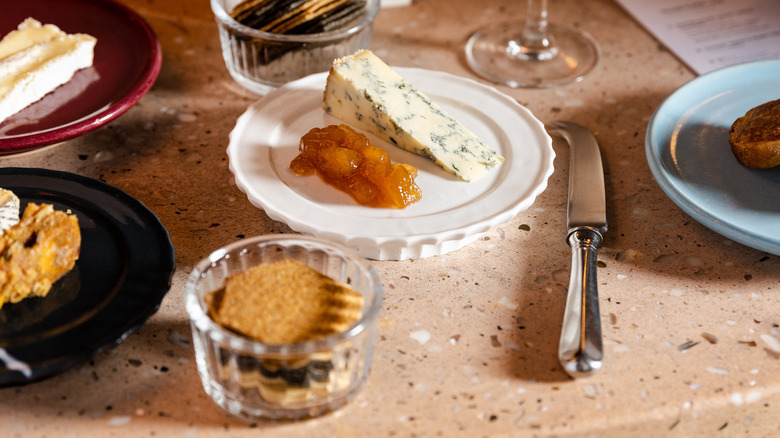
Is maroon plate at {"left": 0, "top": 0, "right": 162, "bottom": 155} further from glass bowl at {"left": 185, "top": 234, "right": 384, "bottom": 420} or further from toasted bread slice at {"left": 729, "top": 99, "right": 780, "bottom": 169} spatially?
toasted bread slice at {"left": 729, "top": 99, "right": 780, "bottom": 169}

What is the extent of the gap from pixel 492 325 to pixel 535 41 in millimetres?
851

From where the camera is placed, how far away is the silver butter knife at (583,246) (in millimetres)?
882

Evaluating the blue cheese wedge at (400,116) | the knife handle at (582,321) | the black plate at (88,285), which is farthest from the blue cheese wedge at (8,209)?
the knife handle at (582,321)

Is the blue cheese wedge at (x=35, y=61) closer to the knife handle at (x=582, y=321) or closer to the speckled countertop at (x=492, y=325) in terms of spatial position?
the speckled countertop at (x=492, y=325)

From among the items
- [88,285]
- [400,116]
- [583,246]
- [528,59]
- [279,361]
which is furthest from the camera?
[528,59]

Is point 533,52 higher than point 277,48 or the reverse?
the reverse

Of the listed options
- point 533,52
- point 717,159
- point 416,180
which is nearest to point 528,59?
point 533,52

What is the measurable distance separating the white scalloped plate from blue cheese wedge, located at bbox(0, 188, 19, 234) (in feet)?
0.94

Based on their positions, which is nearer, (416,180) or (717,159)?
(416,180)

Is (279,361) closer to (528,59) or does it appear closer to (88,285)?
(88,285)

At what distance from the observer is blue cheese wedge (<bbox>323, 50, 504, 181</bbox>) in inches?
44.1

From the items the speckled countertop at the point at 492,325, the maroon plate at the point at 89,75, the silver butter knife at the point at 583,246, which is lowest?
the speckled countertop at the point at 492,325

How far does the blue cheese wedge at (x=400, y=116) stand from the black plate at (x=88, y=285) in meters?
0.36

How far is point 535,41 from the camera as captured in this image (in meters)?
1.61
